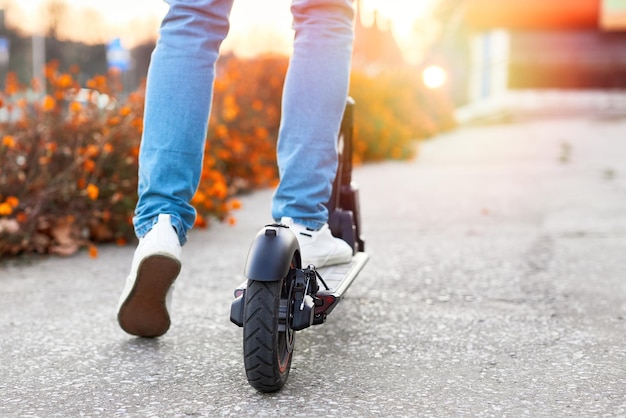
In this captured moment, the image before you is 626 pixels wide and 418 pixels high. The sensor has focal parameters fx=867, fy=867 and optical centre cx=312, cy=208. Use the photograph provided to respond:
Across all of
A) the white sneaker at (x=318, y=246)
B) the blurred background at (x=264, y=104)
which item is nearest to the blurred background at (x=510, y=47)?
the blurred background at (x=264, y=104)

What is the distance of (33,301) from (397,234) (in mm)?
1947

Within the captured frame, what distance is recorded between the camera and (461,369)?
2.08 m

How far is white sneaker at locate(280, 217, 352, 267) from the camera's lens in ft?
7.21

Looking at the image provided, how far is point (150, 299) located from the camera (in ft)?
7.00

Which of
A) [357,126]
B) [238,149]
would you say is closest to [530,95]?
[357,126]

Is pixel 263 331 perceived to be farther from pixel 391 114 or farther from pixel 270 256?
pixel 391 114

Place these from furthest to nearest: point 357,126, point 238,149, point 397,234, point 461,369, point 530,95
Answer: point 530,95 → point 357,126 → point 238,149 → point 397,234 → point 461,369

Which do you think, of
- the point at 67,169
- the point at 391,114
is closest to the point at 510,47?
the point at 391,114

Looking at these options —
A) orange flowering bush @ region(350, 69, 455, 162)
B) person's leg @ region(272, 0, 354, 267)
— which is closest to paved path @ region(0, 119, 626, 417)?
person's leg @ region(272, 0, 354, 267)

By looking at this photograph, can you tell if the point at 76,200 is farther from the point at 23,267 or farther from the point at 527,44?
the point at 527,44

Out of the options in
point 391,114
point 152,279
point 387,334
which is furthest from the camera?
point 391,114

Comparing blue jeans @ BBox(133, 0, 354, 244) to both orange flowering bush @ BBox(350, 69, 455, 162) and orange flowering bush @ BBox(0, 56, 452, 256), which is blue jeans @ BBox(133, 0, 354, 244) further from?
orange flowering bush @ BBox(350, 69, 455, 162)

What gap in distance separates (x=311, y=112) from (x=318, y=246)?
34 centimetres

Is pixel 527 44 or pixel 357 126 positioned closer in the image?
pixel 357 126
